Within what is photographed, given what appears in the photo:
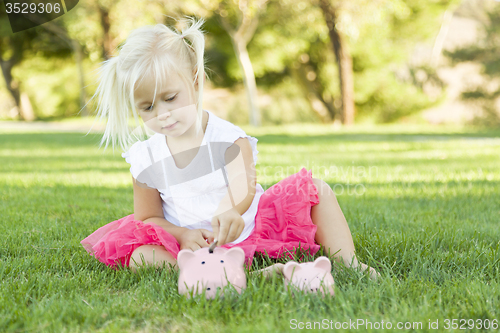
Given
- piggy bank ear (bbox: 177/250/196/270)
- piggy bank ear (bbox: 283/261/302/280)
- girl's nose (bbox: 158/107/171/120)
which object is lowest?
piggy bank ear (bbox: 283/261/302/280)

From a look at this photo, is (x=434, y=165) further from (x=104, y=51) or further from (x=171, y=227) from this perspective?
(x=104, y=51)

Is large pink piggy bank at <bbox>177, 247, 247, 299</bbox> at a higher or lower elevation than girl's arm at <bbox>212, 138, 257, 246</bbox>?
lower

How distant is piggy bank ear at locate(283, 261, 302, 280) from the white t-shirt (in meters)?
0.52

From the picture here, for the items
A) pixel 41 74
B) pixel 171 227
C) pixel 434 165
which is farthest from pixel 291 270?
pixel 41 74

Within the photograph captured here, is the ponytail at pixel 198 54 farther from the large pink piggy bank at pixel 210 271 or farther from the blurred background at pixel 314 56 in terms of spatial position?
the blurred background at pixel 314 56

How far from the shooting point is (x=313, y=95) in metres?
17.9

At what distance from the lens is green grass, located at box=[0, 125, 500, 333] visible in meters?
1.45

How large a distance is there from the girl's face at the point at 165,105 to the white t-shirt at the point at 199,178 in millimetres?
193

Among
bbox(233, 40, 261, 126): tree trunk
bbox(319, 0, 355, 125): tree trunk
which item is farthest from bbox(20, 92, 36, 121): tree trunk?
bbox(319, 0, 355, 125): tree trunk

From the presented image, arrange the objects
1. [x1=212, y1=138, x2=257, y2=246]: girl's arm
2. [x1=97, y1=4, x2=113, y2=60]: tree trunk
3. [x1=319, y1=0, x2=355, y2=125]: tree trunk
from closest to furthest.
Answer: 1. [x1=212, y1=138, x2=257, y2=246]: girl's arm
2. [x1=319, y1=0, x2=355, y2=125]: tree trunk
3. [x1=97, y1=4, x2=113, y2=60]: tree trunk

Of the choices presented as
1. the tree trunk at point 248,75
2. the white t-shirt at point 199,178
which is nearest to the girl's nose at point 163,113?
the white t-shirt at point 199,178

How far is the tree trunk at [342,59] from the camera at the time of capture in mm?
12531

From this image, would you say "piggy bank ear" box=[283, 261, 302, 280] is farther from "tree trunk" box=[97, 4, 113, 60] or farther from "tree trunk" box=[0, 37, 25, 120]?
"tree trunk" box=[0, 37, 25, 120]

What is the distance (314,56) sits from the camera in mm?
17219
